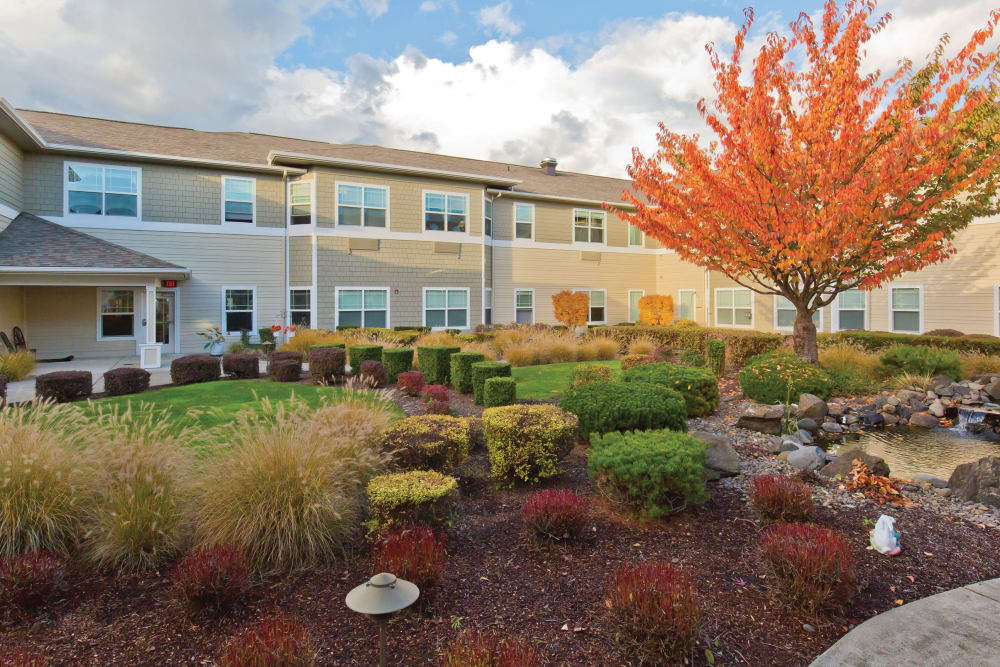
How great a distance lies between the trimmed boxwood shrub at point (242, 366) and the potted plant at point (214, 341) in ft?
18.3

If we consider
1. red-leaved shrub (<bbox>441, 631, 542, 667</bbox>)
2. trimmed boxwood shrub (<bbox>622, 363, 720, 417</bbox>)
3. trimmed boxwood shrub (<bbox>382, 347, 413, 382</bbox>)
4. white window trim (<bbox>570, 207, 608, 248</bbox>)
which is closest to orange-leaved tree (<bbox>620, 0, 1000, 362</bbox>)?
trimmed boxwood shrub (<bbox>622, 363, 720, 417</bbox>)

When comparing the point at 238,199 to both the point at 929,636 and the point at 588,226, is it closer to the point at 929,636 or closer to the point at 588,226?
the point at 588,226

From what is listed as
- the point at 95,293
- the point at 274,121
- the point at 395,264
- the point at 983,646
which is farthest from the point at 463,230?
the point at 983,646

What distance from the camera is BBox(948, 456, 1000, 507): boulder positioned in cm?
434

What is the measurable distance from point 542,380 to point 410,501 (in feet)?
23.5

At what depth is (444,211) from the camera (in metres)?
19.3

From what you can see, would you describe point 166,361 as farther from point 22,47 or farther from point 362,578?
point 362,578

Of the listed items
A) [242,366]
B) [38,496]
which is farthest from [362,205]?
[38,496]

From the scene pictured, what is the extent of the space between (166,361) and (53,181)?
639 cm

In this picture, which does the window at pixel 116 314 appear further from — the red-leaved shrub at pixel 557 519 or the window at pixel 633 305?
the window at pixel 633 305

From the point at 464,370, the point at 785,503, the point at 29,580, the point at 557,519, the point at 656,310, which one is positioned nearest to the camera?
the point at 29,580

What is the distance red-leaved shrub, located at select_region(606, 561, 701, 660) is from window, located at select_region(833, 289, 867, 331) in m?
17.5

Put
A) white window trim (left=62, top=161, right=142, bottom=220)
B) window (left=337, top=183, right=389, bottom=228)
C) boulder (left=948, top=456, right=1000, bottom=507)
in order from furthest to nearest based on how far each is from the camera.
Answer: window (left=337, top=183, right=389, bottom=228) < white window trim (left=62, top=161, right=142, bottom=220) < boulder (left=948, top=456, right=1000, bottom=507)

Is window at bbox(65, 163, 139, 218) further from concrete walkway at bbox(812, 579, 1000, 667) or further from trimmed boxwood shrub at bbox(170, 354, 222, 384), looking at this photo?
concrete walkway at bbox(812, 579, 1000, 667)
